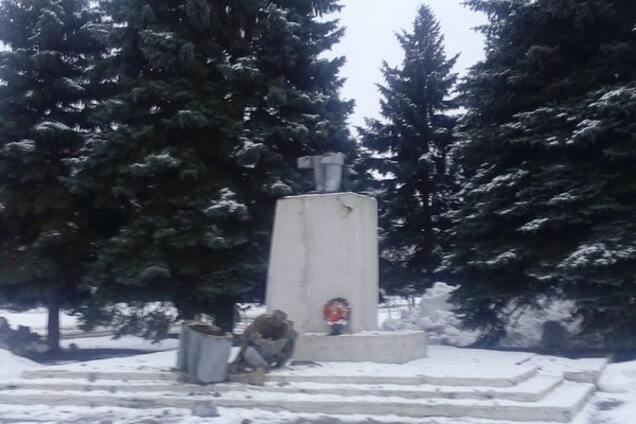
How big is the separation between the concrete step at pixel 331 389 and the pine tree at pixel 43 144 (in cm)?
680

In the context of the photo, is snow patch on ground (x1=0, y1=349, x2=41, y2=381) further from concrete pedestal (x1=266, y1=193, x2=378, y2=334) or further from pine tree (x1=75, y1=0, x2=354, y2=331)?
concrete pedestal (x1=266, y1=193, x2=378, y2=334)

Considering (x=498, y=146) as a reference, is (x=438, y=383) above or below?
below

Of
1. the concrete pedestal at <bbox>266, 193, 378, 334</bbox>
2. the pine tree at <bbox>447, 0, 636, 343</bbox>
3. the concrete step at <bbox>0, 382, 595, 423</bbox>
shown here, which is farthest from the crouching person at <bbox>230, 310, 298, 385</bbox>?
the pine tree at <bbox>447, 0, 636, 343</bbox>

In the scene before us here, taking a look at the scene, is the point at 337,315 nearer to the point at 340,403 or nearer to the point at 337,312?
the point at 337,312

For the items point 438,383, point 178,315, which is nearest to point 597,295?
point 438,383

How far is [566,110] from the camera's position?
39.9 ft

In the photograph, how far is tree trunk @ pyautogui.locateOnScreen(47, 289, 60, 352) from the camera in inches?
603

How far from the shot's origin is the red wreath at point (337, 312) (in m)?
9.41

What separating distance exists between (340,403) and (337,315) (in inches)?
84.7

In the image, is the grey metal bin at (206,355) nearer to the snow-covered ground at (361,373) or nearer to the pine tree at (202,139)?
the snow-covered ground at (361,373)

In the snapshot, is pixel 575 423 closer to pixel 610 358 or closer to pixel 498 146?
pixel 610 358

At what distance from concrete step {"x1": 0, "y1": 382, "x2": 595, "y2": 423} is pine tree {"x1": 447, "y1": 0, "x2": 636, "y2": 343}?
4.05m

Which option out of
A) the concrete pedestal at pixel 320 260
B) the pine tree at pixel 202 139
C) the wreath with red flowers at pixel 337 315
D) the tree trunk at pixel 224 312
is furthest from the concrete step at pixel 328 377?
the tree trunk at pixel 224 312

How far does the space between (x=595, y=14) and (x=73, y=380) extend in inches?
414
